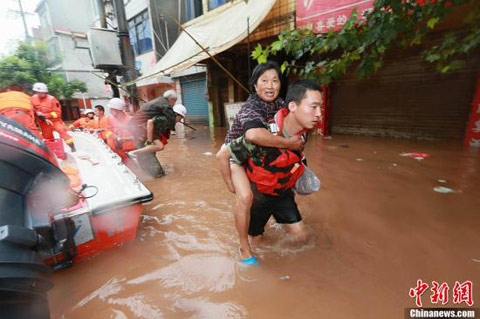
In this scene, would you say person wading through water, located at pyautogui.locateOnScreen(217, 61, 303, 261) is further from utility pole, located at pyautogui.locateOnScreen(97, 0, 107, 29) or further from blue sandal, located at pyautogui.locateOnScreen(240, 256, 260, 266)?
utility pole, located at pyautogui.locateOnScreen(97, 0, 107, 29)

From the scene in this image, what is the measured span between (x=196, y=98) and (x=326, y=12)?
8976 mm

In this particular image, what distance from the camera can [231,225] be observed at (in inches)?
117

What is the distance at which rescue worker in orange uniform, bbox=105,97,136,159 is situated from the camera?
16.2 ft

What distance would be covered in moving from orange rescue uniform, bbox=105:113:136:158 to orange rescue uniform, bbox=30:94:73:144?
751 millimetres

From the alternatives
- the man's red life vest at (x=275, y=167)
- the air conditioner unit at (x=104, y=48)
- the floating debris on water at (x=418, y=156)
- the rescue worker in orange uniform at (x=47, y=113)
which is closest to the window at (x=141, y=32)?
the air conditioner unit at (x=104, y=48)

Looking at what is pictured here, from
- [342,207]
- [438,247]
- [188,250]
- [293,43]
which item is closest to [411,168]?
[342,207]

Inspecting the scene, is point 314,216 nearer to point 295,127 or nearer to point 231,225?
point 231,225

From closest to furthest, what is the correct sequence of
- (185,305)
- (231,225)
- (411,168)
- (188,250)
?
(185,305) → (188,250) → (231,225) → (411,168)

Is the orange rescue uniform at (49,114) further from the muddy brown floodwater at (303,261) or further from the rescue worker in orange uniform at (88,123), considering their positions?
the rescue worker in orange uniform at (88,123)

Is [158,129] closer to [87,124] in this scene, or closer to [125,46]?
[125,46]

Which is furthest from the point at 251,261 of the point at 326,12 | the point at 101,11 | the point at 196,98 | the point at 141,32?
the point at 141,32

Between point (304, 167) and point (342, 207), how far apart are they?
137 cm

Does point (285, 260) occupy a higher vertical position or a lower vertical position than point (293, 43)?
lower

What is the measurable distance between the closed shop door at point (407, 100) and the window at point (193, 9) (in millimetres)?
7392
